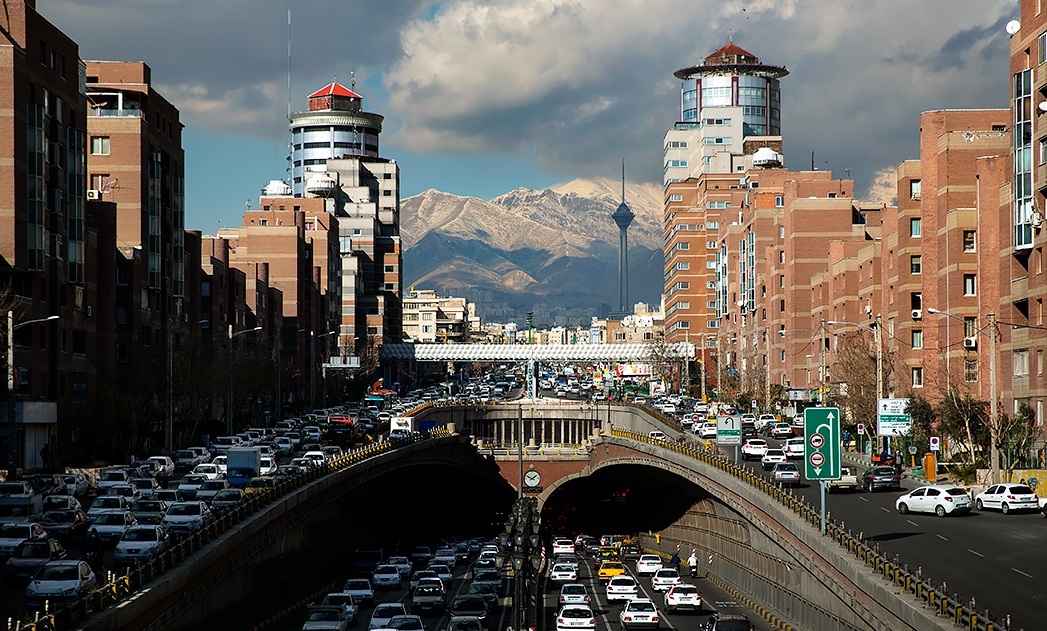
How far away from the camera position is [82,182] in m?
105

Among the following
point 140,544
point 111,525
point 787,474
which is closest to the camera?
point 140,544

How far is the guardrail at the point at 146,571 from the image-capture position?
36562 millimetres

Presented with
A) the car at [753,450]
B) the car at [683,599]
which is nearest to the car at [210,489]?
the car at [683,599]

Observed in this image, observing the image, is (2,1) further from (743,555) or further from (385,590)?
(743,555)

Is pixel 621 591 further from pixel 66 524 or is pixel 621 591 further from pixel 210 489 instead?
pixel 66 524

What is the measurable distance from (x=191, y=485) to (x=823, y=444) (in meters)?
31.7

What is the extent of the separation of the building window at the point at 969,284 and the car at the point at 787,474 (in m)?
20.4

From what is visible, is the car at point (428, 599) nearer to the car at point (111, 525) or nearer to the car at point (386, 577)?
the car at point (386, 577)

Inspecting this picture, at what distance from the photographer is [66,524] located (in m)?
59.6

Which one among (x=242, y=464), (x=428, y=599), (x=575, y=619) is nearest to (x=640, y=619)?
(x=575, y=619)

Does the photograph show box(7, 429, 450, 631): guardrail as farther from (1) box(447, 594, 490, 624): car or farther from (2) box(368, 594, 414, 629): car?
(1) box(447, 594, 490, 624): car

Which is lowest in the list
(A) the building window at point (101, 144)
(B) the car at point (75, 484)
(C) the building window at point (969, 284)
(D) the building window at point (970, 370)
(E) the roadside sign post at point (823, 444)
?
(B) the car at point (75, 484)

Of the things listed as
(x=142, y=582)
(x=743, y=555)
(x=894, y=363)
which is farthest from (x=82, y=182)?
(x=142, y=582)

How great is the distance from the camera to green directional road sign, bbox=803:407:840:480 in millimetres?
55125
